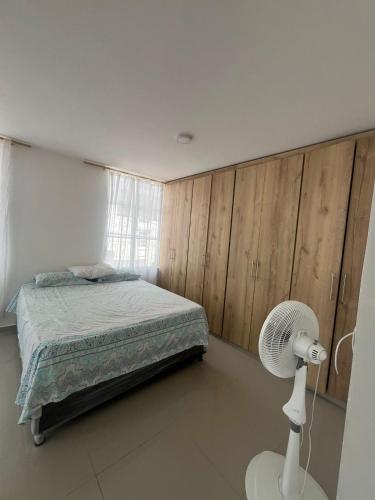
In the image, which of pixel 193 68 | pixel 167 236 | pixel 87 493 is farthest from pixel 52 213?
pixel 87 493

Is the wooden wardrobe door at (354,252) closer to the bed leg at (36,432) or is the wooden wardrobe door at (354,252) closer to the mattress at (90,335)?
the mattress at (90,335)

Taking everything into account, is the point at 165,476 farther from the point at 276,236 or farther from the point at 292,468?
the point at 276,236

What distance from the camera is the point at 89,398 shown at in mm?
1569

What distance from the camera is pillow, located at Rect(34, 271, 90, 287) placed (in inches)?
105

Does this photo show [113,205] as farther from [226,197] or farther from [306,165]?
[306,165]

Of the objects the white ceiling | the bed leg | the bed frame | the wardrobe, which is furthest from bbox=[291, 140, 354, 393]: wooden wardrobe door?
the bed leg

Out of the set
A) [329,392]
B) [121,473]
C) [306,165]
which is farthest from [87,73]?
[329,392]

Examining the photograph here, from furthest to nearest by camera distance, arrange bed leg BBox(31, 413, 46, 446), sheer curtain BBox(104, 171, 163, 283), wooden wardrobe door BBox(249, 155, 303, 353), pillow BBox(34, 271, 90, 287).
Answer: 1. sheer curtain BBox(104, 171, 163, 283)
2. pillow BBox(34, 271, 90, 287)
3. wooden wardrobe door BBox(249, 155, 303, 353)
4. bed leg BBox(31, 413, 46, 446)

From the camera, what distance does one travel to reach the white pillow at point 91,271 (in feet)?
9.68

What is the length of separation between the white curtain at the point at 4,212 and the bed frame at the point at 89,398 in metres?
1.97

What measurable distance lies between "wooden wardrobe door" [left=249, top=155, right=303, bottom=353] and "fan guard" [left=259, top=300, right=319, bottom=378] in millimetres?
1328

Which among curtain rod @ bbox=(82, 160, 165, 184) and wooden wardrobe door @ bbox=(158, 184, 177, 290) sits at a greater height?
curtain rod @ bbox=(82, 160, 165, 184)

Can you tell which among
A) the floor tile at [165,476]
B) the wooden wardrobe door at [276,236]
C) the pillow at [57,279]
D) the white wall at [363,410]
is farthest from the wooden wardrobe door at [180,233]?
the white wall at [363,410]

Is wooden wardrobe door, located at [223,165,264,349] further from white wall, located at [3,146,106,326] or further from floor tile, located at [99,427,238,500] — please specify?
white wall, located at [3,146,106,326]
